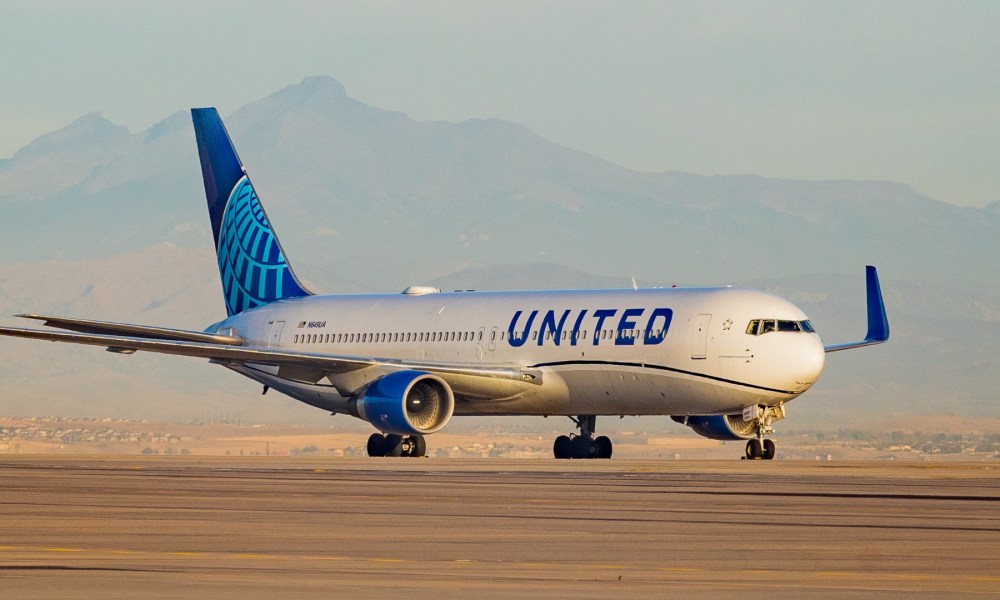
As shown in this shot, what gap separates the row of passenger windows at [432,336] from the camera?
41.8 metres

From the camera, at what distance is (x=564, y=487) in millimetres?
26297

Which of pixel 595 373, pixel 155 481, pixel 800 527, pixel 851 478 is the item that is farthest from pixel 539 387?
pixel 800 527

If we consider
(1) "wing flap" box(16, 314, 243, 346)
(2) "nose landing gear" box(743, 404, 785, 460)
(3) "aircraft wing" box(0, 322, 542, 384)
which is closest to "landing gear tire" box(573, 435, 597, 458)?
(3) "aircraft wing" box(0, 322, 542, 384)

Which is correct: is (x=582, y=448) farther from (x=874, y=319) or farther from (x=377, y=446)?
(x=874, y=319)

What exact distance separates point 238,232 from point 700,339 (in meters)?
18.4

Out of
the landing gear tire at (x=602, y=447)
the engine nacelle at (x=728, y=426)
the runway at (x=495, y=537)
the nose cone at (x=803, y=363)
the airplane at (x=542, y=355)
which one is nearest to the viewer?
the runway at (x=495, y=537)

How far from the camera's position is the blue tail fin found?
54.2 m

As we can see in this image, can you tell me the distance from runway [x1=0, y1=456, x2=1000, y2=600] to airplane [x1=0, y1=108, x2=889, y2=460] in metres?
11.0

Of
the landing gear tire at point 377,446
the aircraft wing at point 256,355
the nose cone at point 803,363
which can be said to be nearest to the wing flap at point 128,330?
the aircraft wing at point 256,355

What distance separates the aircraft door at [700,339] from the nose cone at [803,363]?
5.64 ft

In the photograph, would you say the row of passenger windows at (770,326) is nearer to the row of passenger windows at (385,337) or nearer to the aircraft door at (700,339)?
the aircraft door at (700,339)

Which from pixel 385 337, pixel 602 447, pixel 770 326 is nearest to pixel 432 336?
pixel 385 337

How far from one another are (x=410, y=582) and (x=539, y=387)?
30549 mm

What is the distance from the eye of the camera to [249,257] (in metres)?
54.6
